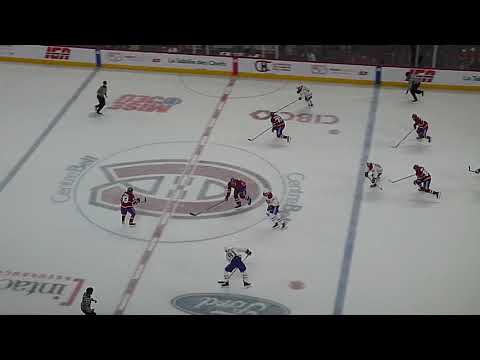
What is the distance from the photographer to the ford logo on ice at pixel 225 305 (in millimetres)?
12203

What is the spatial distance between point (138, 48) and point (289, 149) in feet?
19.7

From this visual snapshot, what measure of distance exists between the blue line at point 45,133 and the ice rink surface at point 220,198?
0.13 ft

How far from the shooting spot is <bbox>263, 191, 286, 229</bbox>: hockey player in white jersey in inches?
550

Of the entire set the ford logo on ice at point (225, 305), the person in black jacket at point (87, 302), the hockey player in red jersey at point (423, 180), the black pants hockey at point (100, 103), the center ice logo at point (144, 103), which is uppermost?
the black pants hockey at point (100, 103)

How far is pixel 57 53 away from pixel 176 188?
703 cm

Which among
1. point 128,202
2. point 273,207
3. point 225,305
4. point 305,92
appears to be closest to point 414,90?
point 305,92

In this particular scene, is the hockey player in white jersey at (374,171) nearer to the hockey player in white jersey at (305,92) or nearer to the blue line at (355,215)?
the blue line at (355,215)

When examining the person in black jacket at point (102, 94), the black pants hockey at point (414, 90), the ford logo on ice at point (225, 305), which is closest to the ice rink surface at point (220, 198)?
the ford logo on ice at point (225, 305)

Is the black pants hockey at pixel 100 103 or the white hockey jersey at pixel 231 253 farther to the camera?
the black pants hockey at pixel 100 103

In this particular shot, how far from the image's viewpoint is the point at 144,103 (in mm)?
19188

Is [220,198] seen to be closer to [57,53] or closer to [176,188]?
[176,188]

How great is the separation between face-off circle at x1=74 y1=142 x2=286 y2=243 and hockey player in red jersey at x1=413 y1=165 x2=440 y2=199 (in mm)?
2356

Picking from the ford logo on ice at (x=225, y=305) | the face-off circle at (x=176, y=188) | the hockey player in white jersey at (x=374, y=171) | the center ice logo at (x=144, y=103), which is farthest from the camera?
the center ice logo at (x=144, y=103)
